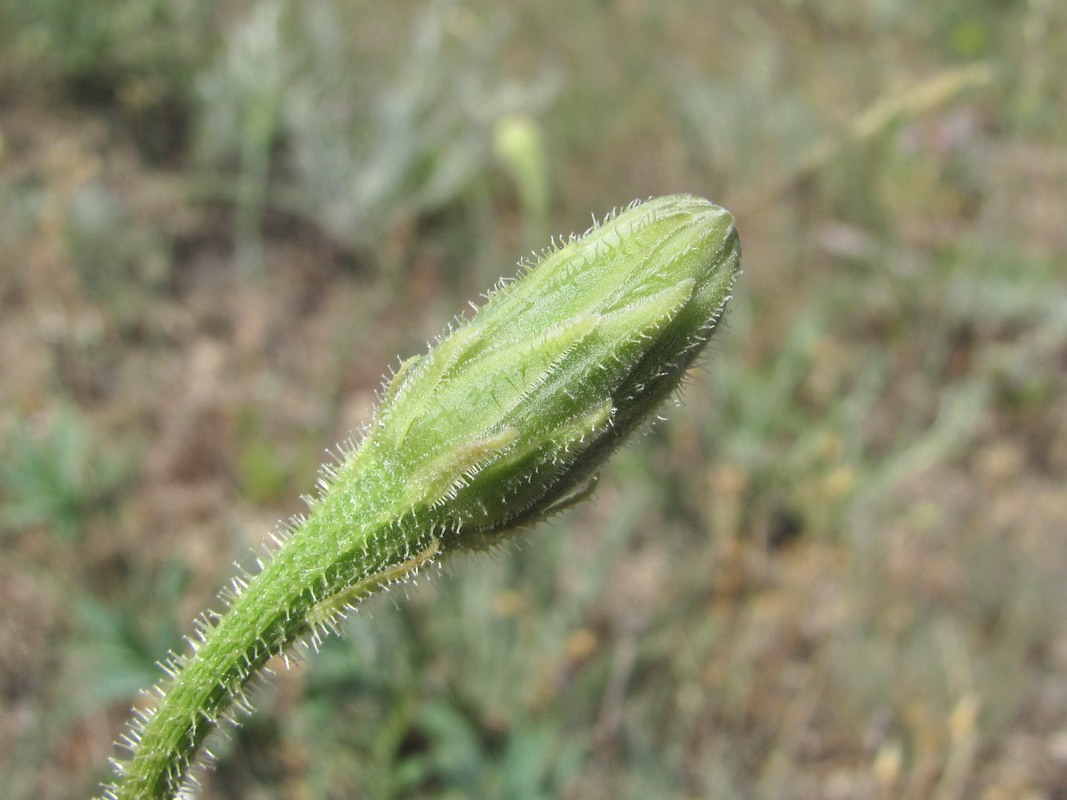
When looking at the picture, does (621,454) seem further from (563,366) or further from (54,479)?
(563,366)

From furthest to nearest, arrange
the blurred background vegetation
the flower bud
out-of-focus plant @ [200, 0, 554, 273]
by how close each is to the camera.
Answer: out-of-focus plant @ [200, 0, 554, 273] → the blurred background vegetation → the flower bud

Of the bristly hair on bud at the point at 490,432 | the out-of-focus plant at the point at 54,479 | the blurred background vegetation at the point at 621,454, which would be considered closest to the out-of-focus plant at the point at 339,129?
the blurred background vegetation at the point at 621,454

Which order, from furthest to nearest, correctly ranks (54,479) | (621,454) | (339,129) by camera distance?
(339,129) < (621,454) < (54,479)

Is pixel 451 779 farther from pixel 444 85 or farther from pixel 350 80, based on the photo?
pixel 444 85

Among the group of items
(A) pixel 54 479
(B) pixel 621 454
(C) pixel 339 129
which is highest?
(C) pixel 339 129

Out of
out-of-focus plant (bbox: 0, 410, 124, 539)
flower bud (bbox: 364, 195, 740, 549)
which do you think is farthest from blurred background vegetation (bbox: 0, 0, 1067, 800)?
flower bud (bbox: 364, 195, 740, 549)

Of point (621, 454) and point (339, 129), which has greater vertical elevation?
point (339, 129)

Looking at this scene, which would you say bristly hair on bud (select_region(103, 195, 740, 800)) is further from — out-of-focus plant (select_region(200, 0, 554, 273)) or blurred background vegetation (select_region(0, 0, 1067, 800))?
out-of-focus plant (select_region(200, 0, 554, 273))

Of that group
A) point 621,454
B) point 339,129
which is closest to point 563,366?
point 621,454
